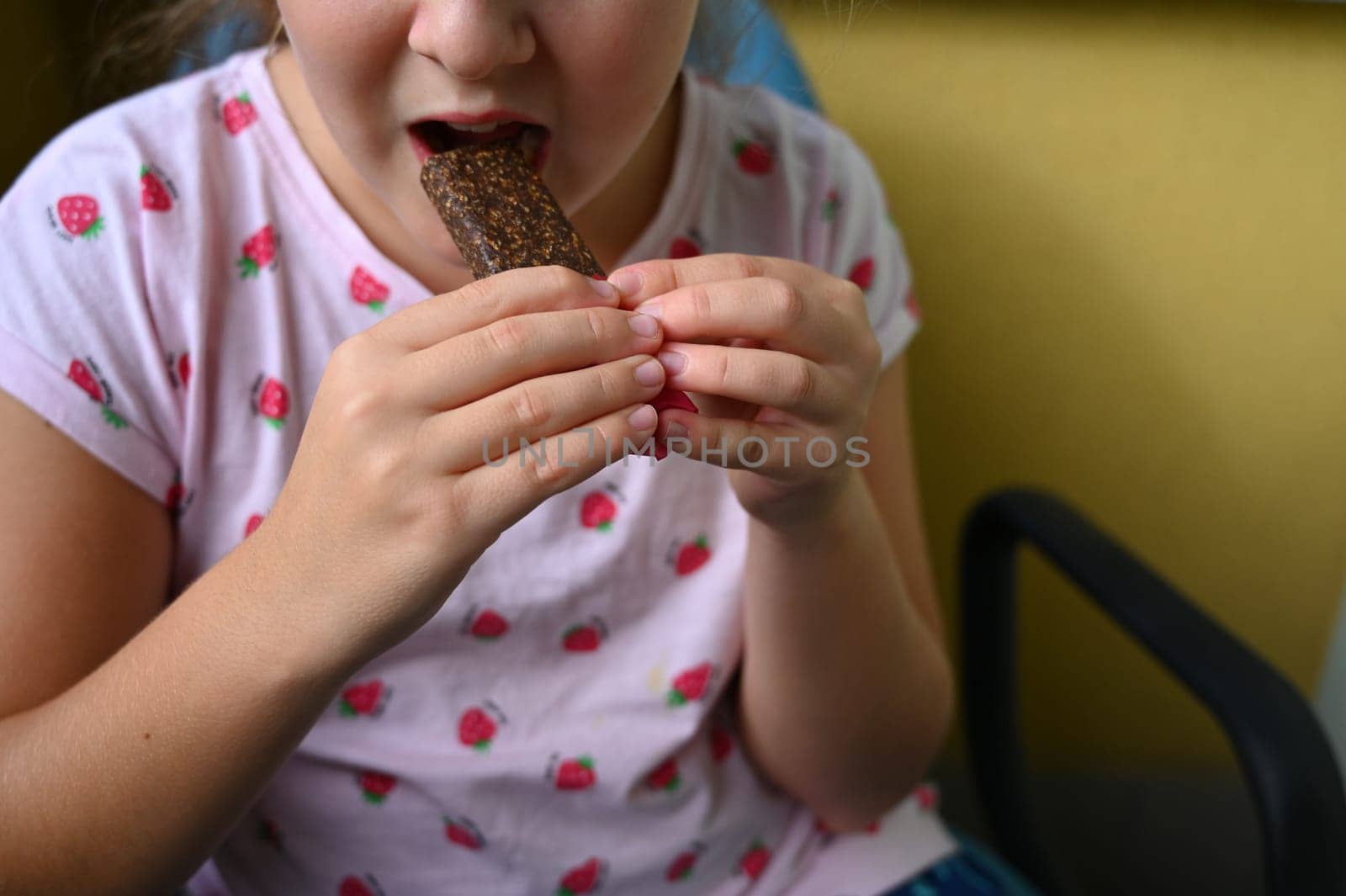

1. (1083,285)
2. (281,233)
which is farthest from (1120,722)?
(281,233)

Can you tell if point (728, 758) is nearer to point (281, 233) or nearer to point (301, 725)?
point (301, 725)

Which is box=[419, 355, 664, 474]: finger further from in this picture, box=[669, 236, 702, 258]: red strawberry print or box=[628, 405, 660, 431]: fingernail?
box=[669, 236, 702, 258]: red strawberry print

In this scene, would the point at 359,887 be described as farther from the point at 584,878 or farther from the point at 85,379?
the point at 85,379

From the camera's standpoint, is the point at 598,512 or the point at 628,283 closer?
Answer: the point at 628,283

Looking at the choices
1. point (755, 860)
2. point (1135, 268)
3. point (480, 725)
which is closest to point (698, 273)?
point (480, 725)

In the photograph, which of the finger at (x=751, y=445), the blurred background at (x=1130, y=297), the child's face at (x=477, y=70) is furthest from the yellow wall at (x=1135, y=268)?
the finger at (x=751, y=445)

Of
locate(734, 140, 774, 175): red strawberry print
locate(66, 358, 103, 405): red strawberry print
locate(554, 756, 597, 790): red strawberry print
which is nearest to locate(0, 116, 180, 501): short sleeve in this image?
locate(66, 358, 103, 405): red strawberry print

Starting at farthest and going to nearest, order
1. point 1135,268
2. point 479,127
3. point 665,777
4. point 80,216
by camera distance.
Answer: point 1135,268
point 665,777
point 80,216
point 479,127
